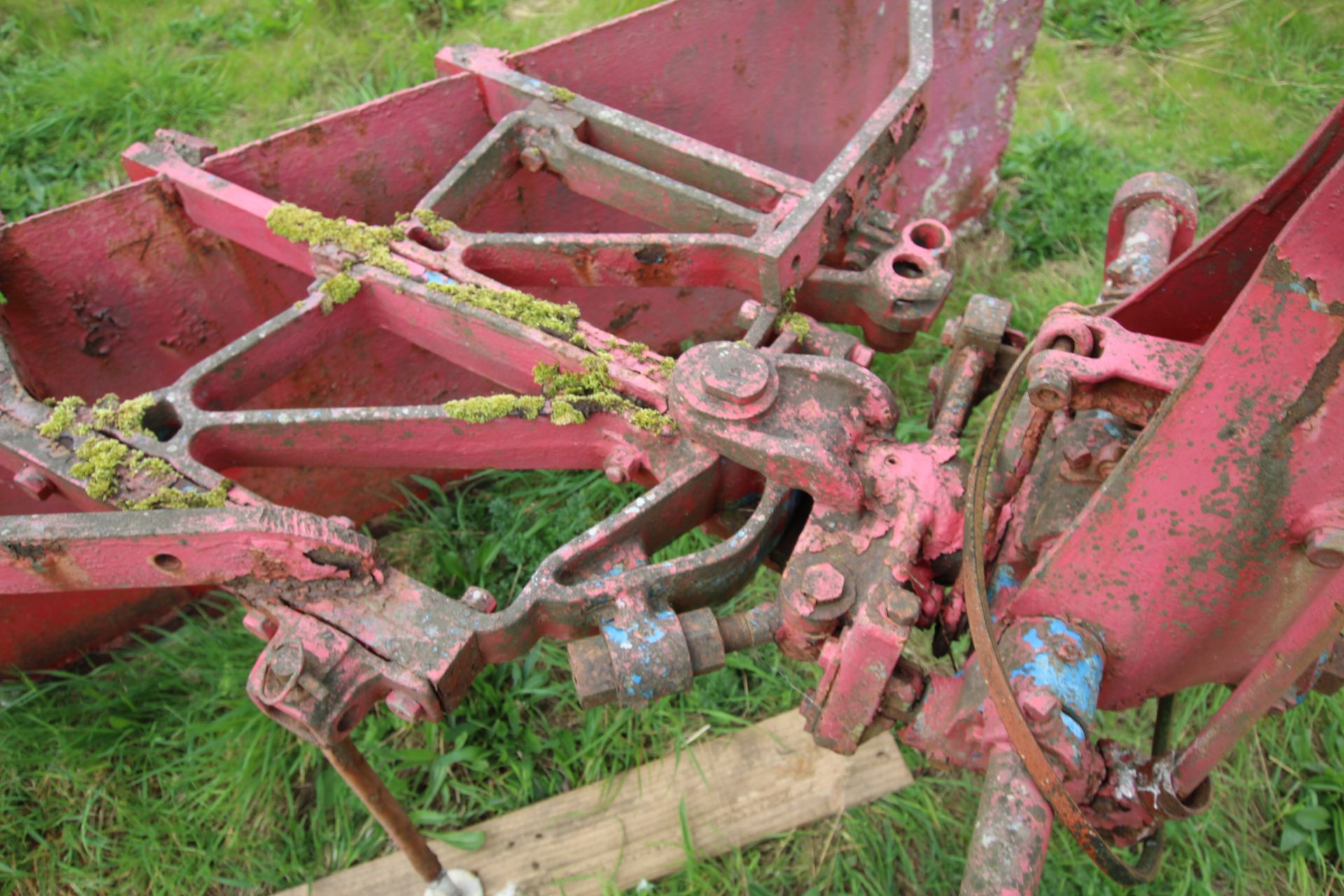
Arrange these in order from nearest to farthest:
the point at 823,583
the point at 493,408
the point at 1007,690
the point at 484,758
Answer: the point at 1007,690 → the point at 823,583 → the point at 493,408 → the point at 484,758

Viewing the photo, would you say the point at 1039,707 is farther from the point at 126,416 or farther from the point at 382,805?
the point at 126,416

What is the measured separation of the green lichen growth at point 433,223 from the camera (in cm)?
219

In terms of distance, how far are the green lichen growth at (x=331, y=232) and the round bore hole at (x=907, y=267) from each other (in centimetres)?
110

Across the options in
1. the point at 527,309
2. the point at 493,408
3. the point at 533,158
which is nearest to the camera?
the point at 493,408

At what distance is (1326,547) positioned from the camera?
1.27m

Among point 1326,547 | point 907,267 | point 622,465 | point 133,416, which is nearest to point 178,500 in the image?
point 133,416

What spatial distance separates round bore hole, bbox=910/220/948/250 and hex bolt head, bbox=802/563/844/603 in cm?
88

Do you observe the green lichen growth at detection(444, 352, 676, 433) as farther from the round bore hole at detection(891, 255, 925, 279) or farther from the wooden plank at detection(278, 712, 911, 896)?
the wooden plank at detection(278, 712, 911, 896)

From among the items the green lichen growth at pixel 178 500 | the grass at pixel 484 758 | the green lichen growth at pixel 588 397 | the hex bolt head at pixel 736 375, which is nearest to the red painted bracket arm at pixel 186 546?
the green lichen growth at pixel 178 500

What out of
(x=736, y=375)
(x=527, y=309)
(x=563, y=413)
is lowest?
(x=563, y=413)

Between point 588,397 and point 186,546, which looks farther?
point 588,397

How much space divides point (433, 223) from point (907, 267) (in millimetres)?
1067

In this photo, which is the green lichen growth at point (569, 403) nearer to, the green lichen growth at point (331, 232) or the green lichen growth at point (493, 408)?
the green lichen growth at point (493, 408)

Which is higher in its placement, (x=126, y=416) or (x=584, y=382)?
(x=584, y=382)
